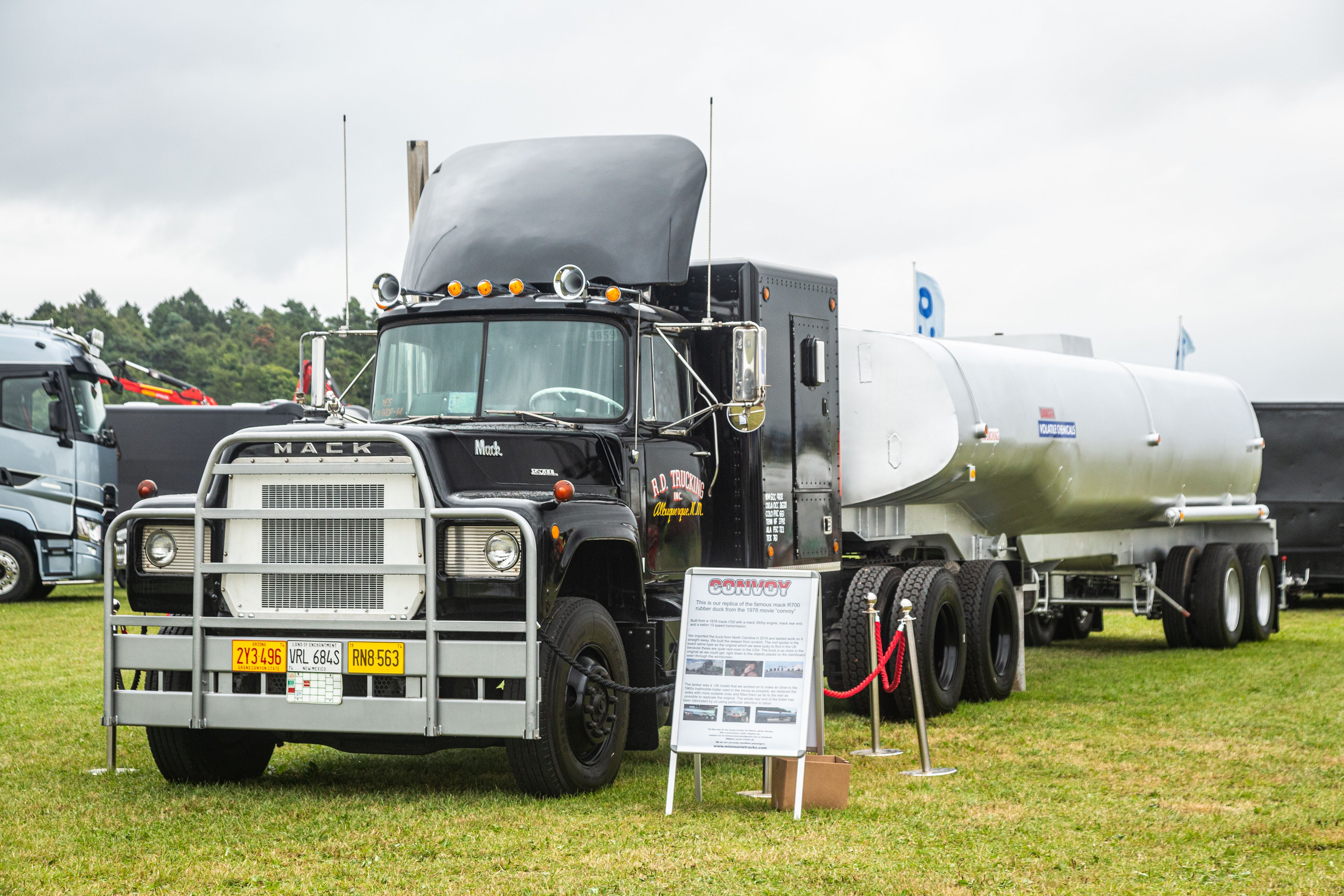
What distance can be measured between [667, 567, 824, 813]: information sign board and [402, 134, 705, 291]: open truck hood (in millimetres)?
2132

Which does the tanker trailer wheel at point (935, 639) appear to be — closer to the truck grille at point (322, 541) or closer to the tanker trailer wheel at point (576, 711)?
the tanker trailer wheel at point (576, 711)

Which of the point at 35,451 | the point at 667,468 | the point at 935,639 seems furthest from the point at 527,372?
the point at 35,451

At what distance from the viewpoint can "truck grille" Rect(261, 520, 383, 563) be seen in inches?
307

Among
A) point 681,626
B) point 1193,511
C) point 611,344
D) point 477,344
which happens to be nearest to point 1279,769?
point 681,626

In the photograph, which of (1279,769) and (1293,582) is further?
(1293,582)

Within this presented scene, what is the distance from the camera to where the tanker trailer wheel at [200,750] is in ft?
27.0

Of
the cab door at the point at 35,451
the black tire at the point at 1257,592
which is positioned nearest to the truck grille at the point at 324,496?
the black tire at the point at 1257,592

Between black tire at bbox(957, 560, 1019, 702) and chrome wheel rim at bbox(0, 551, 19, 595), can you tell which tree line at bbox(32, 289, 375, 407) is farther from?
black tire at bbox(957, 560, 1019, 702)

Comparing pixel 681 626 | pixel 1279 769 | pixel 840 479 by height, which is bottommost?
pixel 1279 769

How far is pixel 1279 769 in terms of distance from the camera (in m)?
9.41

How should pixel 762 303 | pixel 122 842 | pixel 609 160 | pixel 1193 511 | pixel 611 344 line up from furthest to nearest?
1. pixel 1193 511
2. pixel 762 303
3. pixel 609 160
4. pixel 611 344
5. pixel 122 842

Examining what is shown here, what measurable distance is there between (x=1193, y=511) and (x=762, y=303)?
8.83 metres

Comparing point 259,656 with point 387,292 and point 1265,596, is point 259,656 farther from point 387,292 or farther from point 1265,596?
point 1265,596

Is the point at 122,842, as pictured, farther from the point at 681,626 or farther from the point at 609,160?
the point at 609,160
